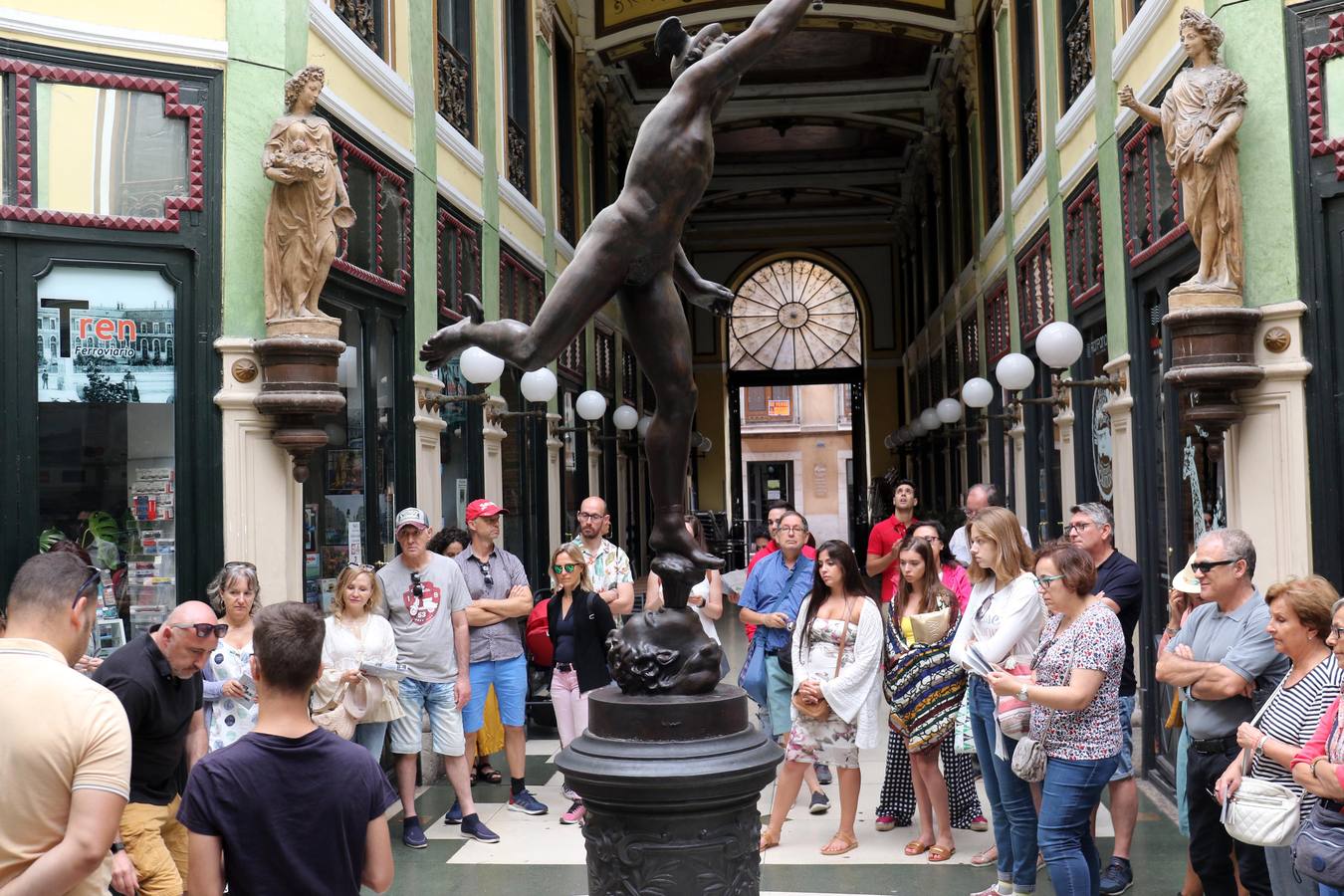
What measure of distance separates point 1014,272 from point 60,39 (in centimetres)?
1014

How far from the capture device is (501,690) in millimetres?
7527

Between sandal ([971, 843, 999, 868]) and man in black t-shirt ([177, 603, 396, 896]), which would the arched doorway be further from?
man in black t-shirt ([177, 603, 396, 896])

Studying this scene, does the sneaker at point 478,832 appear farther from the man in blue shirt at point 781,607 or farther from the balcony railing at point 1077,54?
the balcony railing at point 1077,54

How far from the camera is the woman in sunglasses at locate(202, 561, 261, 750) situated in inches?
223

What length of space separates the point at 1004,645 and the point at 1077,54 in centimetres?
693

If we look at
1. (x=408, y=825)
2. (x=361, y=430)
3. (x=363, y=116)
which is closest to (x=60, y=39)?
(x=363, y=116)

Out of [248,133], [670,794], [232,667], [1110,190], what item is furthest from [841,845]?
[1110,190]

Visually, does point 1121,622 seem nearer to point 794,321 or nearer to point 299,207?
point 299,207

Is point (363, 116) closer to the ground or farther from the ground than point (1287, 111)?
farther from the ground

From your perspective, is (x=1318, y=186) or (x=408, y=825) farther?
(x=408, y=825)

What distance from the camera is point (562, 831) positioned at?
7.01 meters

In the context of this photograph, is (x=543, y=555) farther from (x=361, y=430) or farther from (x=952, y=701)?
(x=952, y=701)

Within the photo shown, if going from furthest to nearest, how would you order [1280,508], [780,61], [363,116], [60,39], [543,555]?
[780,61]
[543,555]
[363,116]
[60,39]
[1280,508]

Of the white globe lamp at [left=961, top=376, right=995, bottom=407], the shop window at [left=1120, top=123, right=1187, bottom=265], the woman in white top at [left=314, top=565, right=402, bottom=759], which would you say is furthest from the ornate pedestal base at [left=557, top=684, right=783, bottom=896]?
the white globe lamp at [left=961, top=376, right=995, bottom=407]
